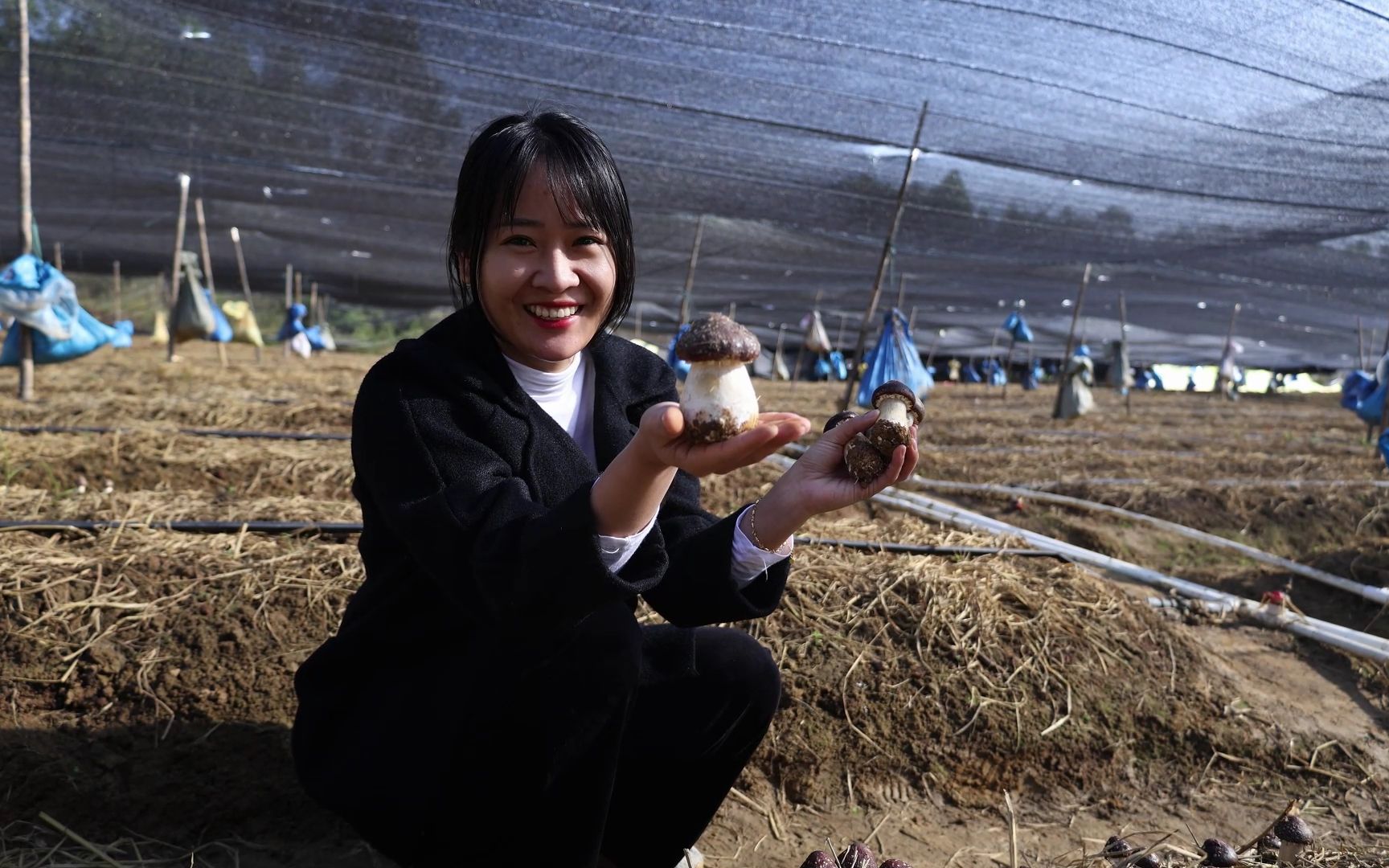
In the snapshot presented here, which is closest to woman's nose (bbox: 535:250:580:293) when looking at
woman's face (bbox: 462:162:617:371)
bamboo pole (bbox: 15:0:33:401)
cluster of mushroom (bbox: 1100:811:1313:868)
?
woman's face (bbox: 462:162:617:371)

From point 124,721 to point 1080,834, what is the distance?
240 centimetres

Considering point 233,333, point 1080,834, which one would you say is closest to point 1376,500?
point 1080,834

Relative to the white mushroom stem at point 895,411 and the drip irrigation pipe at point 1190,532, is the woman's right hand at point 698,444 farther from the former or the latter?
the drip irrigation pipe at point 1190,532

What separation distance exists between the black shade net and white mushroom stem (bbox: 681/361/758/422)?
210 inches

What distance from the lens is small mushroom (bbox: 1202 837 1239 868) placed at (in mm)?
1813

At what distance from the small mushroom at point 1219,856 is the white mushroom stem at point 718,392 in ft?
4.51

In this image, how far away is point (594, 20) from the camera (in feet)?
20.5

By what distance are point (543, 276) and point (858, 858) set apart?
131 cm

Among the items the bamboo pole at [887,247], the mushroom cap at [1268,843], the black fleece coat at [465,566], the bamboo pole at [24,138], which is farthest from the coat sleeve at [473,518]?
the bamboo pole at [24,138]

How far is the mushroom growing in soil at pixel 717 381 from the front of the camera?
1.21 meters

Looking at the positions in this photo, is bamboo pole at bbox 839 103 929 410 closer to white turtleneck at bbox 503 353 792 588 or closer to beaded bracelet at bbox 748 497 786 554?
white turtleneck at bbox 503 353 792 588

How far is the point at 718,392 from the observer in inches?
51.5

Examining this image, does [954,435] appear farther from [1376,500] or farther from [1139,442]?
[1376,500]

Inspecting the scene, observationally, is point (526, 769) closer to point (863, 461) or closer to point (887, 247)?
point (863, 461)
